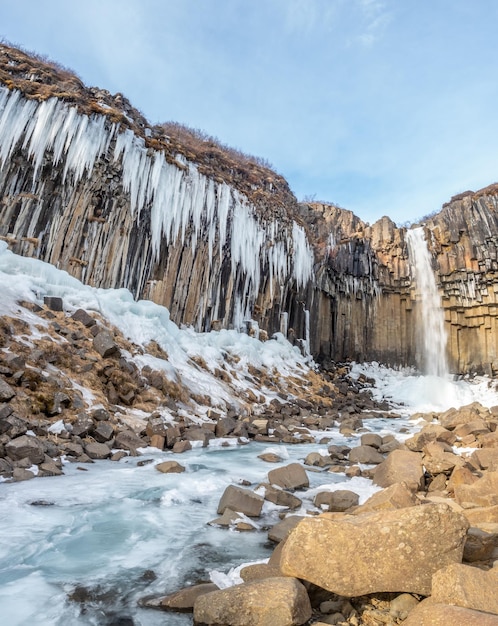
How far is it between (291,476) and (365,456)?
198 centimetres

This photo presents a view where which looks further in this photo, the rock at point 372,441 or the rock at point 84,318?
the rock at point 84,318

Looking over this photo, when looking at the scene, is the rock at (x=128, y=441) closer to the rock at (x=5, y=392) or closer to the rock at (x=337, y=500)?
the rock at (x=5, y=392)

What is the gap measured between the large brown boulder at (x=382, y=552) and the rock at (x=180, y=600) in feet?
1.78

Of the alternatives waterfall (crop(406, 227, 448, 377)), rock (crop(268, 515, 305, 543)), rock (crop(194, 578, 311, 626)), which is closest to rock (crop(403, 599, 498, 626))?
rock (crop(194, 578, 311, 626))

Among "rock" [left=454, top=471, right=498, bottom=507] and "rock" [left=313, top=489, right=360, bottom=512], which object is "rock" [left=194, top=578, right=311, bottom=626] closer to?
"rock" [left=313, top=489, right=360, bottom=512]

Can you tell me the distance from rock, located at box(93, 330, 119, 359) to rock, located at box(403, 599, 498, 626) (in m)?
8.41

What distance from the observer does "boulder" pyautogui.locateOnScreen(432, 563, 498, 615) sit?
5.79 feet

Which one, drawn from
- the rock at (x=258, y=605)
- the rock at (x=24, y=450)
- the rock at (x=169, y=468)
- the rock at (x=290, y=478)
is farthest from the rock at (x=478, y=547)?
the rock at (x=24, y=450)

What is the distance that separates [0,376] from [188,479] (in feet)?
12.8

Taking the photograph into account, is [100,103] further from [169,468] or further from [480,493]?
[480,493]

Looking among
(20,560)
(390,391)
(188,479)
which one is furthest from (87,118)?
(390,391)

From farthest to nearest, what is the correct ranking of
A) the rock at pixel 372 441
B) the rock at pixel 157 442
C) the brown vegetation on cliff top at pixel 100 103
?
1. the brown vegetation on cliff top at pixel 100 103
2. the rock at pixel 372 441
3. the rock at pixel 157 442

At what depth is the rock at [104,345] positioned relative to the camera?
362 inches

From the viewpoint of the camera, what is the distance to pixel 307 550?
2219mm
